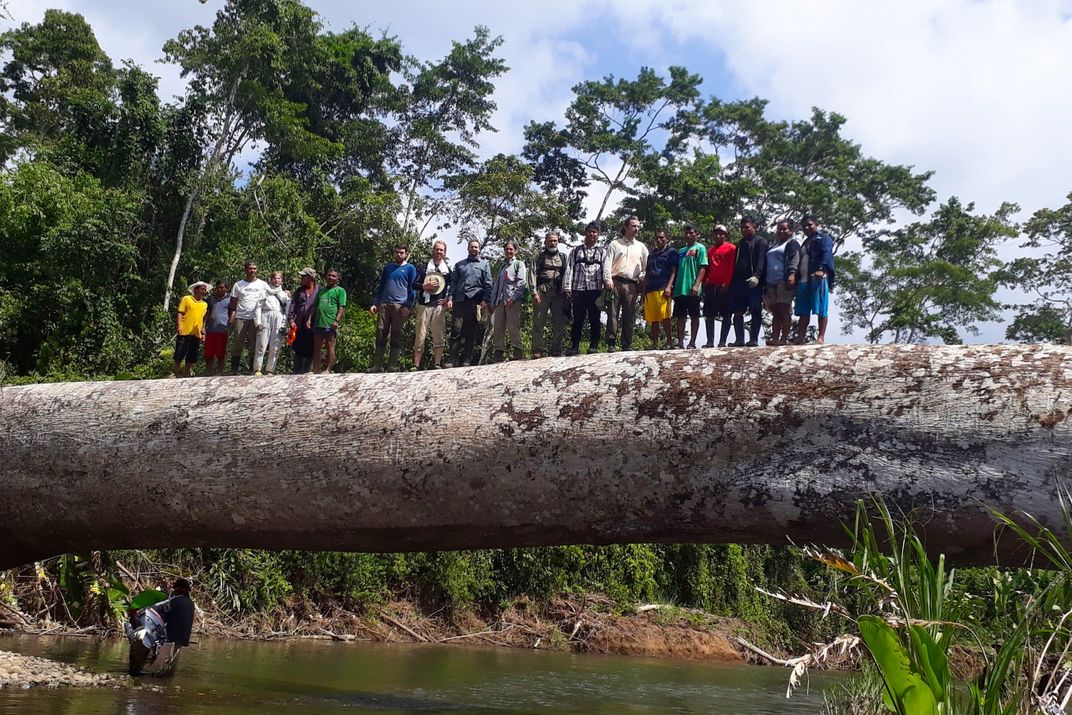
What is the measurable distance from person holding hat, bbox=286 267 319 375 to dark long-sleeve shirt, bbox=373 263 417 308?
2.85 feet

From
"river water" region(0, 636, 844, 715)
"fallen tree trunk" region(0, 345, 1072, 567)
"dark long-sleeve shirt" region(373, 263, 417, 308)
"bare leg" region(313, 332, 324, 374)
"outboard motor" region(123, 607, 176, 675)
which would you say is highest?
"dark long-sleeve shirt" region(373, 263, 417, 308)

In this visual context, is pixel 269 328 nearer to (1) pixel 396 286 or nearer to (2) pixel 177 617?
(1) pixel 396 286

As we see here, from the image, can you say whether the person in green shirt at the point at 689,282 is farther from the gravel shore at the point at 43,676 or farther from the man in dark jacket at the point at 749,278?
the gravel shore at the point at 43,676

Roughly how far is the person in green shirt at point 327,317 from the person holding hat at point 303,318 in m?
0.07

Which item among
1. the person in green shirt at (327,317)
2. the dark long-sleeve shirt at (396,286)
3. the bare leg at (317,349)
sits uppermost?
the dark long-sleeve shirt at (396,286)

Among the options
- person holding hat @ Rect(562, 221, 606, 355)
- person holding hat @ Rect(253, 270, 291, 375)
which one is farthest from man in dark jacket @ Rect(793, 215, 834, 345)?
person holding hat @ Rect(253, 270, 291, 375)

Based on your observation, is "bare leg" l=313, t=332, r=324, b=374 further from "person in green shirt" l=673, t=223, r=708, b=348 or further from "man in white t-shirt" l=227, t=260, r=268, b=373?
"person in green shirt" l=673, t=223, r=708, b=348

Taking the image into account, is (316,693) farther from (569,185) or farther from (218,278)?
(569,185)

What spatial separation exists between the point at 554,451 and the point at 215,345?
29.5 feet

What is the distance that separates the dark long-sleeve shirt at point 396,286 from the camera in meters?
12.1

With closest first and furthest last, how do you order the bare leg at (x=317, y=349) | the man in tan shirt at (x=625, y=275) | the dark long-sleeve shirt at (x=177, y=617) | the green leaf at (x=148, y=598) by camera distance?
the dark long-sleeve shirt at (x=177, y=617) < the green leaf at (x=148, y=598) < the man in tan shirt at (x=625, y=275) < the bare leg at (x=317, y=349)

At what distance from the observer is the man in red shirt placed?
1098 cm

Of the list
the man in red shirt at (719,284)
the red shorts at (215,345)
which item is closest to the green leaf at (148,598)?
the red shorts at (215,345)

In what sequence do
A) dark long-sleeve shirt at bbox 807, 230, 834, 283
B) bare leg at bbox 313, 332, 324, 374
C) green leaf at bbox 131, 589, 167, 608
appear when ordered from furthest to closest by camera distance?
bare leg at bbox 313, 332, 324, 374 → dark long-sleeve shirt at bbox 807, 230, 834, 283 → green leaf at bbox 131, 589, 167, 608
